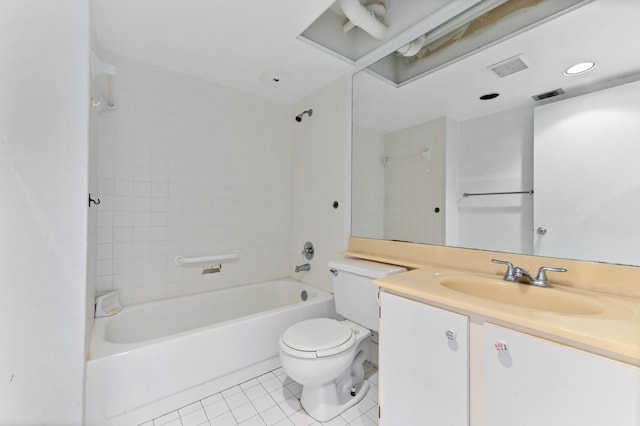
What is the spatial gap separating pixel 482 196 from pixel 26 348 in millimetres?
2102

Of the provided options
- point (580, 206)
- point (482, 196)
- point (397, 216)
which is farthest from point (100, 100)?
point (580, 206)

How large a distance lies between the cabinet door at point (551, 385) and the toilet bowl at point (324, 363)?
689 mm

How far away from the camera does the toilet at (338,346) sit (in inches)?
49.7

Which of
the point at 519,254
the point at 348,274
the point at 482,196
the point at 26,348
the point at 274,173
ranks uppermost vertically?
the point at 274,173

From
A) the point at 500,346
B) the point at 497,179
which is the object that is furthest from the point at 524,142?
the point at 500,346

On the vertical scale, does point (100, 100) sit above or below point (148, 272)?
above

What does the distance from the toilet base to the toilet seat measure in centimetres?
25

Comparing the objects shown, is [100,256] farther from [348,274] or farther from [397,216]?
[397,216]

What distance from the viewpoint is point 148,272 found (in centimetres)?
186

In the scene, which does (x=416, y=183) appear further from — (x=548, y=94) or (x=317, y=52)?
(x=317, y=52)

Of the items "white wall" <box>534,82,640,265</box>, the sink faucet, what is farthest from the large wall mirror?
the sink faucet

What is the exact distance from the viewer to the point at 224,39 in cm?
164

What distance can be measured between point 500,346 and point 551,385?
0.12 metres

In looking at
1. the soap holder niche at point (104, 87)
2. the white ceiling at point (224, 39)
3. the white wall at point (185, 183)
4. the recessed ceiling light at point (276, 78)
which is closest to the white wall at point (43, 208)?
the soap holder niche at point (104, 87)
